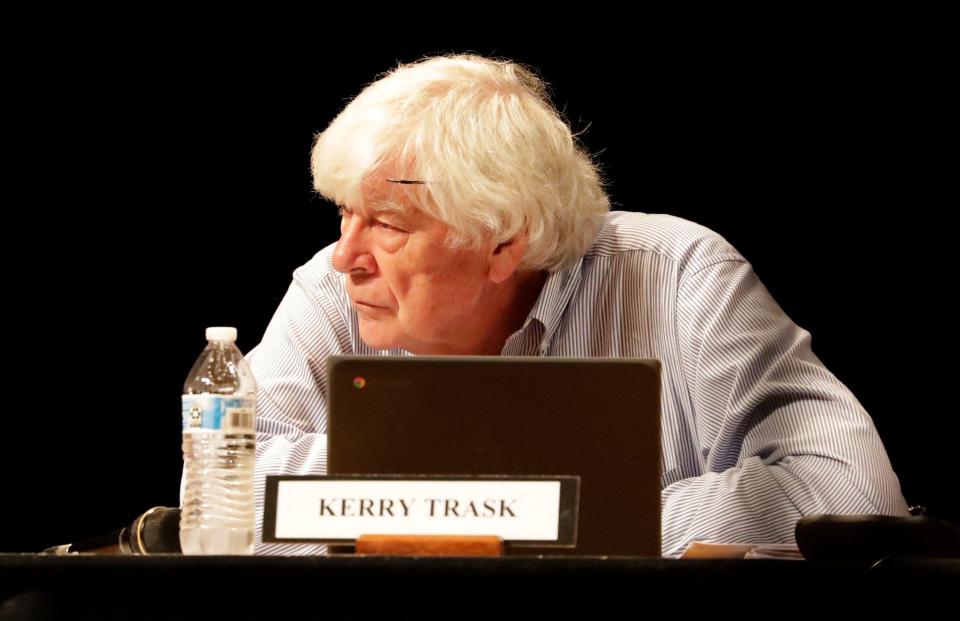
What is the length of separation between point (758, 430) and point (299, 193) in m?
1.26

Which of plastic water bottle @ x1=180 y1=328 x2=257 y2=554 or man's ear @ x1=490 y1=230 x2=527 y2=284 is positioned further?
man's ear @ x1=490 y1=230 x2=527 y2=284

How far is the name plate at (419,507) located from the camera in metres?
1.19

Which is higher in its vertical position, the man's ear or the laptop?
the man's ear

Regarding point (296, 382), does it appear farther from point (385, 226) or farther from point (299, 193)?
point (299, 193)

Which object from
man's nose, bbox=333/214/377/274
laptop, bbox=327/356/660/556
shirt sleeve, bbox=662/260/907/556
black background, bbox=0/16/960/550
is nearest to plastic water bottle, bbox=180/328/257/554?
laptop, bbox=327/356/660/556

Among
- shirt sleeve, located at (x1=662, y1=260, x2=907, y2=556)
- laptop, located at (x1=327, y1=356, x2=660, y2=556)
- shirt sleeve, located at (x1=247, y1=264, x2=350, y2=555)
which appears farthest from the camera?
shirt sleeve, located at (x1=247, y1=264, x2=350, y2=555)

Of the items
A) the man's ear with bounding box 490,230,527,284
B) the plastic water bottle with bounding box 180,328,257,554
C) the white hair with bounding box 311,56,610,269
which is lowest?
the plastic water bottle with bounding box 180,328,257,554

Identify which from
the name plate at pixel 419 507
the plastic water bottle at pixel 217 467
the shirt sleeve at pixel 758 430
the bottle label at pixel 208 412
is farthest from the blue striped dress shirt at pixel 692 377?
the name plate at pixel 419 507

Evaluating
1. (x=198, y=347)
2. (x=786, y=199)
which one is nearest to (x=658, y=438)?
(x=786, y=199)

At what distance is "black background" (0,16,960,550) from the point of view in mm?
2582

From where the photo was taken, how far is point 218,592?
3.47 ft

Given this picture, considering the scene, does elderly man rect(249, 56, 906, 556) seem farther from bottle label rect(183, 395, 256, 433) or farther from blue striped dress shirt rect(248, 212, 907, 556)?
bottle label rect(183, 395, 256, 433)

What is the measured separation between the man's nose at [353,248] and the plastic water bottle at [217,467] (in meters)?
0.35

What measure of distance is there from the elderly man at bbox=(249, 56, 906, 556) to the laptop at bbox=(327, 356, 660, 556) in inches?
17.2
